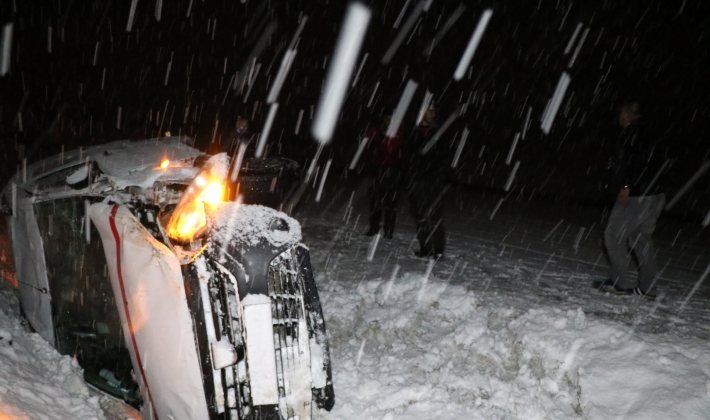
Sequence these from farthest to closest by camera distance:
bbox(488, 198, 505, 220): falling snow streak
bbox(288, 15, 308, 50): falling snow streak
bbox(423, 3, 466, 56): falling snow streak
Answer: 1. bbox(288, 15, 308, 50): falling snow streak
2. bbox(423, 3, 466, 56): falling snow streak
3. bbox(488, 198, 505, 220): falling snow streak

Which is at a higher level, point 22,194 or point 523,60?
point 523,60

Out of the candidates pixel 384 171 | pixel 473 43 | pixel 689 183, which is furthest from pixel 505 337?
pixel 473 43

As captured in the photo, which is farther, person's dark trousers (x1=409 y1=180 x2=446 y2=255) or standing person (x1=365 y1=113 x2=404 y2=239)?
standing person (x1=365 y1=113 x2=404 y2=239)

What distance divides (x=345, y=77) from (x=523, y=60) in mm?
9000

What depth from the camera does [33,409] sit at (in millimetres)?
2850

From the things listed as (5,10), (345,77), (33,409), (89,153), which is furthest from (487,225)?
(5,10)

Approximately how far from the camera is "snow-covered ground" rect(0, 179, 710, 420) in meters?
3.11

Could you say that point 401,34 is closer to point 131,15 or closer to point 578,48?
point 578,48

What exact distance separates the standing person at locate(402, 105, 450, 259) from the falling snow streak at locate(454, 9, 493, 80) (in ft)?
57.1

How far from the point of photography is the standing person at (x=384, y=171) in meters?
6.35

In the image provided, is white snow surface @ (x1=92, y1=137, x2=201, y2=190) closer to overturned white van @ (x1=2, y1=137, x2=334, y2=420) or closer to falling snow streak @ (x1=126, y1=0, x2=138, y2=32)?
overturned white van @ (x1=2, y1=137, x2=334, y2=420)

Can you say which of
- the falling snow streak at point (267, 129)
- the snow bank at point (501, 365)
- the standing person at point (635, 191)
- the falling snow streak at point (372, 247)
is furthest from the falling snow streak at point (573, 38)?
the snow bank at point (501, 365)

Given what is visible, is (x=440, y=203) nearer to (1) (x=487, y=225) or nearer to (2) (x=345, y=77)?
(1) (x=487, y=225)

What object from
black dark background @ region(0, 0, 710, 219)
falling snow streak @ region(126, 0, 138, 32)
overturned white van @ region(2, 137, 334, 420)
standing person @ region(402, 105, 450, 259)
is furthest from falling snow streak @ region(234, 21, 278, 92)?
A: overturned white van @ region(2, 137, 334, 420)
